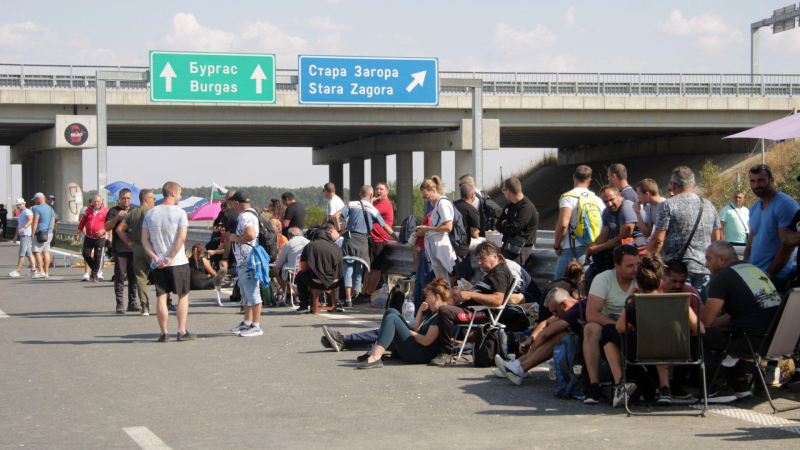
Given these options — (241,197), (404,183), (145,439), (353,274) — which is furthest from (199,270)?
(404,183)

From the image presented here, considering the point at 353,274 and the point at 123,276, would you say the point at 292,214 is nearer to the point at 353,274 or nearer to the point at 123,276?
the point at 353,274

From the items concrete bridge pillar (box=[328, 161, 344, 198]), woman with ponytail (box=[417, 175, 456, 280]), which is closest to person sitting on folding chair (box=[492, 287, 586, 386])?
woman with ponytail (box=[417, 175, 456, 280])

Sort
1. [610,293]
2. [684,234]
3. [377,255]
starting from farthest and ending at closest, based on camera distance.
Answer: [377,255]
[684,234]
[610,293]

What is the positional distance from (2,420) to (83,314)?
682cm

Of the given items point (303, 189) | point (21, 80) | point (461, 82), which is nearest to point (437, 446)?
point (461, 82)

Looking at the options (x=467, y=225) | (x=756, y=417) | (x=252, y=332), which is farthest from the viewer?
(x=467, y=225)

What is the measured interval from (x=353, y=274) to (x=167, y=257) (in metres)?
3.88

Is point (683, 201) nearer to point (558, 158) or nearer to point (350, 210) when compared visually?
point (350, 210)

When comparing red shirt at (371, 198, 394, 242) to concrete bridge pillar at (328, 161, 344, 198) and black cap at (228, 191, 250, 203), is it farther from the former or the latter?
concrete bridge pillar at (328, 161, 344, 198)

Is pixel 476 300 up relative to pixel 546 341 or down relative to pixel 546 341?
up

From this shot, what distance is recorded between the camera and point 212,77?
90.5 feet

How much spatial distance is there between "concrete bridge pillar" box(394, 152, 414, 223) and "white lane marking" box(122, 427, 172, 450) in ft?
152

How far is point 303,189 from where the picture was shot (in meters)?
159

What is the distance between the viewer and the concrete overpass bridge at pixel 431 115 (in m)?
38.9
